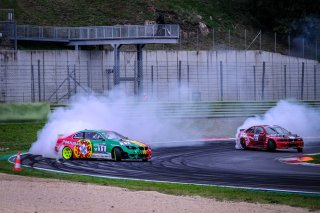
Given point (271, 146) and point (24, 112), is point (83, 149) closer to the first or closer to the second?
point (271, 146)

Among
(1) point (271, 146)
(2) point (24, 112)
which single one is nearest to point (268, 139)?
(1) point (271, 146)

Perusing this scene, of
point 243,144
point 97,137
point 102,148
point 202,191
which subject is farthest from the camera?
point 243,144

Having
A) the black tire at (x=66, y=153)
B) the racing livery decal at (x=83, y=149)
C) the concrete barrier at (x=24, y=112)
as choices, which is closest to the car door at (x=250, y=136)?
the racing livery decal at (x=83, y=149)

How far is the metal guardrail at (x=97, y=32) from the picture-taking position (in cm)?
4966

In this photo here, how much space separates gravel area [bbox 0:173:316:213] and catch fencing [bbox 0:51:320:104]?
24.0 metres

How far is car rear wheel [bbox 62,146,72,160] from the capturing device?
28.8 m

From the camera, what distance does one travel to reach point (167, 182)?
21.4 metres

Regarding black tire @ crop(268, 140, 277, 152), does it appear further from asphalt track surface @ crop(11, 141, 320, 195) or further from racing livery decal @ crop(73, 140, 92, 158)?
racing livery decal @ crop(73, 140, 92, 158)

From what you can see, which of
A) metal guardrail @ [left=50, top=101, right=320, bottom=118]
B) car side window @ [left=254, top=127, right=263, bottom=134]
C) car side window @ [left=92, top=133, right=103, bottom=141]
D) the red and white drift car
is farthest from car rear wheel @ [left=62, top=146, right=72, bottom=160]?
metal guardrail @ [left=50, top=101, right=320, bottom=118]

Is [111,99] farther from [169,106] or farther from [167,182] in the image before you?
[167,182]

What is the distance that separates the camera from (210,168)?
83.4ft

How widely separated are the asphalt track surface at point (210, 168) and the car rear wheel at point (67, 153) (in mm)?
467

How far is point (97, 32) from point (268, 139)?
2016 centimetres

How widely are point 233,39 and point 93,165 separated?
37400 millimetres
